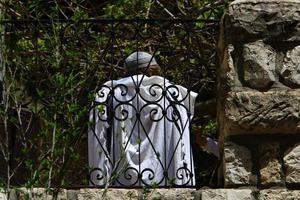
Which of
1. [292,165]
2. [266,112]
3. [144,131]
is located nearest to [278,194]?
[292,165]

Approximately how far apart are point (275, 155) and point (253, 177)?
0.16 metres

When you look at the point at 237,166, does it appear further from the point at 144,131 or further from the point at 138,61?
the point at 138,61

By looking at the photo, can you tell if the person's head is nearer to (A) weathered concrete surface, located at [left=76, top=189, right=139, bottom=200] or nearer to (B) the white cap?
(B) the white cap

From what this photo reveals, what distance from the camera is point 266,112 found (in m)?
4.64

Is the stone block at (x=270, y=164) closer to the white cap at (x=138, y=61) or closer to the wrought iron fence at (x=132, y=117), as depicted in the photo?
the wrought iron fence at (x=132, y=117)


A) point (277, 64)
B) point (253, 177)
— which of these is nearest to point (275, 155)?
point (253, 177)

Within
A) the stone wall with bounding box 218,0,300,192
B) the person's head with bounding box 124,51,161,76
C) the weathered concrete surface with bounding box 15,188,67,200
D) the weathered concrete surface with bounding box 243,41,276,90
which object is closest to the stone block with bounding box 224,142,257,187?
the stone wall with bounding box 218,0,300,192

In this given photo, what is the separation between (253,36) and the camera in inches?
188

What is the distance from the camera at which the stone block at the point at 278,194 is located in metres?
4.59

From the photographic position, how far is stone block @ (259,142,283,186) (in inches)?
183

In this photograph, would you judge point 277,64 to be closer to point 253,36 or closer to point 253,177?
point 253,36

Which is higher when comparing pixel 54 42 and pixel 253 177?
pixel 54 42

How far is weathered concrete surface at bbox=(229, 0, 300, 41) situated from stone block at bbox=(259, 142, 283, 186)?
1.81ft

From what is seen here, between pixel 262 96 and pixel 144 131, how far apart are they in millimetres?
872
